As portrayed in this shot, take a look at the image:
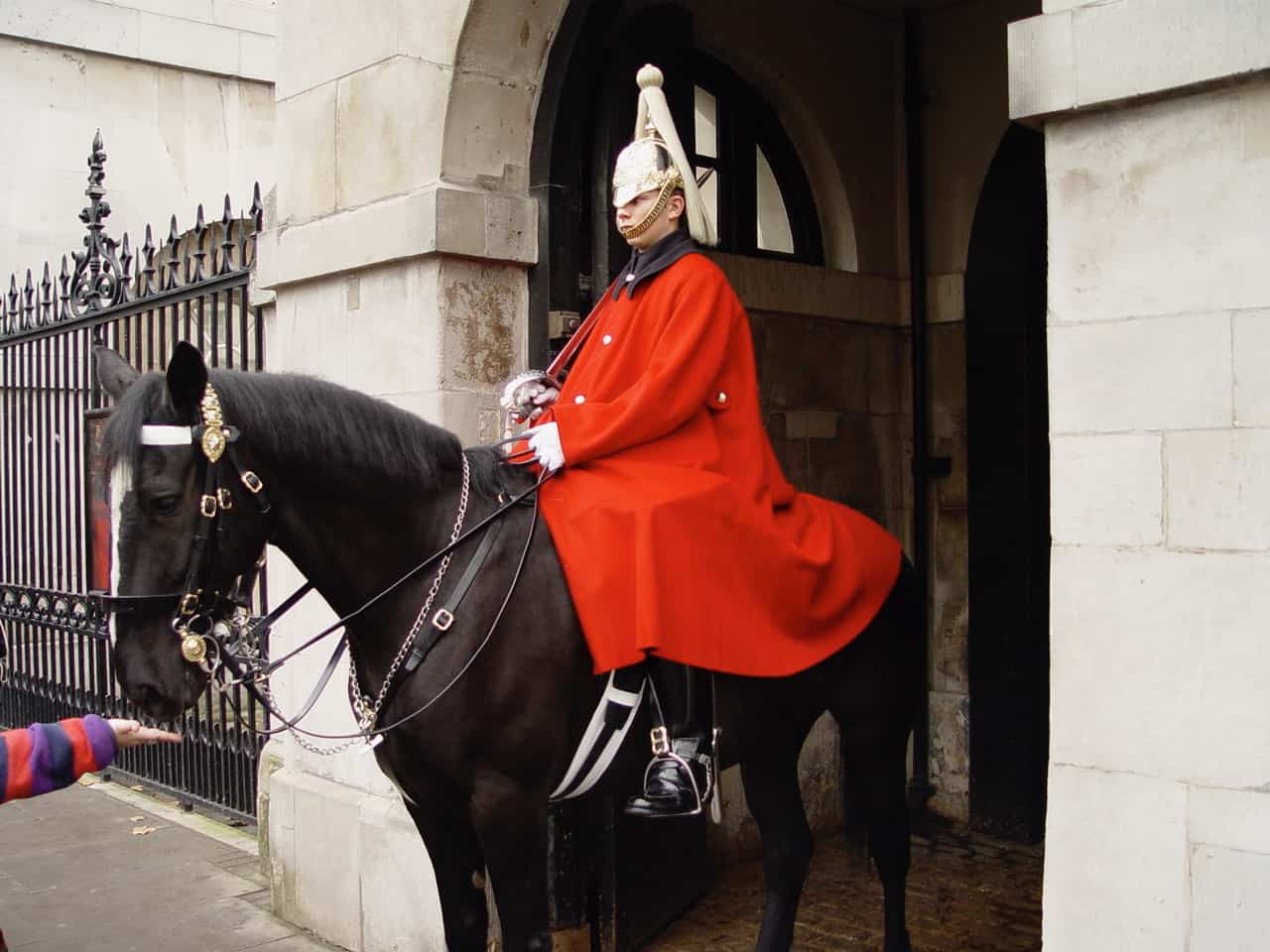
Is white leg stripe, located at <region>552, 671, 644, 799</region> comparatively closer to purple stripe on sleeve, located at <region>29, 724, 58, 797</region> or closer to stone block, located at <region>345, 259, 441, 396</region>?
purple stripe on sleeve, located at <region>29, 724, 58, 797</region>

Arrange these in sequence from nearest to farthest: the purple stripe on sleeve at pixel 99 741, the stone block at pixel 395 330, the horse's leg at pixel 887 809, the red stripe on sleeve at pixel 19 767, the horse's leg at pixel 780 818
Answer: the red stripe on sleeve at pixel 19 767 < the purple stripe on sleeve at pixel 99 741 < the horse's leg at pixel 780 818 < the horse's leg at pixel 887 809 < the stone block at pixel 395 330

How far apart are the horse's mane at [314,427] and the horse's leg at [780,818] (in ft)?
4.93

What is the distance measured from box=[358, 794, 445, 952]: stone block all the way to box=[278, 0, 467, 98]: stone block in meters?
2.71

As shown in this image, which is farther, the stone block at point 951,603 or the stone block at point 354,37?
the stone block at point 951,603

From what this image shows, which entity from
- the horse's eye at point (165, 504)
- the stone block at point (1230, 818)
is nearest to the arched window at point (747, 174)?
the horse's eye at point (165, 504)

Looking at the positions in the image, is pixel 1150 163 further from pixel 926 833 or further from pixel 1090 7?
pixel 926 833

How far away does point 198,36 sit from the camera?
12.7 metres

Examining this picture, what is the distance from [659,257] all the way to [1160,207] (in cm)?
137

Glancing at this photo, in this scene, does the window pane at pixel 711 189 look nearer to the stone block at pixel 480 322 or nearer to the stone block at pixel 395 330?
the stone block at pixel 480 322

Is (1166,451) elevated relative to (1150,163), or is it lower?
lower

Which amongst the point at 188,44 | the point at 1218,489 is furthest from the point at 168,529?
the point at 188,44

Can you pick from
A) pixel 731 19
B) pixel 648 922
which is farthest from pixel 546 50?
pixel 648 922

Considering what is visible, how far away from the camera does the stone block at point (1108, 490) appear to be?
9.87ft

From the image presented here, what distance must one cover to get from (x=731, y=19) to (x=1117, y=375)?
400 centimetres
